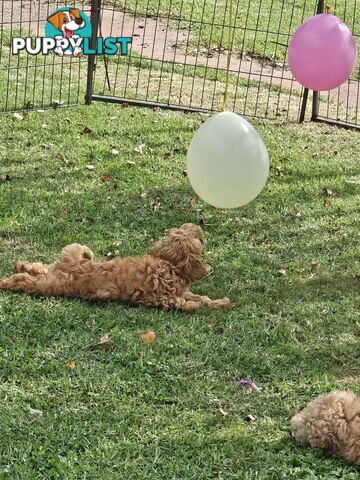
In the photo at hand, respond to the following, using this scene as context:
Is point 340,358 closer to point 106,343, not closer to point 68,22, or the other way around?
point 106,343

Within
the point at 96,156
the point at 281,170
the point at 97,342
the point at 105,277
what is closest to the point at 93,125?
the point at 96,156

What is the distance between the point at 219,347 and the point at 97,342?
65 cm

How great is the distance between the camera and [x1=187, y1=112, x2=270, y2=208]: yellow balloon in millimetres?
4145

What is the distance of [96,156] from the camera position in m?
7.16

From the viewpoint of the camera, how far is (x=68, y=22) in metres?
8.62

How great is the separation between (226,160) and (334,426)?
1.35 metres

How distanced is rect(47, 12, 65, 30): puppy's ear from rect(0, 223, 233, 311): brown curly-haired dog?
4301 mm

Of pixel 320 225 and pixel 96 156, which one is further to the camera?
pixel 96 156

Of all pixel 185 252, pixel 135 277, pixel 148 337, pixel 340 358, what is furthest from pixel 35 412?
pixel 340 358

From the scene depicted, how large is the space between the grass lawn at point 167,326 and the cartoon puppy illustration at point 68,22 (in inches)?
56.9

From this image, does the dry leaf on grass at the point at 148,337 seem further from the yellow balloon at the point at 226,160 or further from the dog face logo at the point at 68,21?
the dog face logo at the point at 68,21

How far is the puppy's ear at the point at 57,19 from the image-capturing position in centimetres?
858

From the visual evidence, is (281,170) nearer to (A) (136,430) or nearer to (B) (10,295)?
(B) (10,295)

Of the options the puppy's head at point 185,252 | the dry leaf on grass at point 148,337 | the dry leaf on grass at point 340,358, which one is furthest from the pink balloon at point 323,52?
the dry leaf on grass at point 148,337
